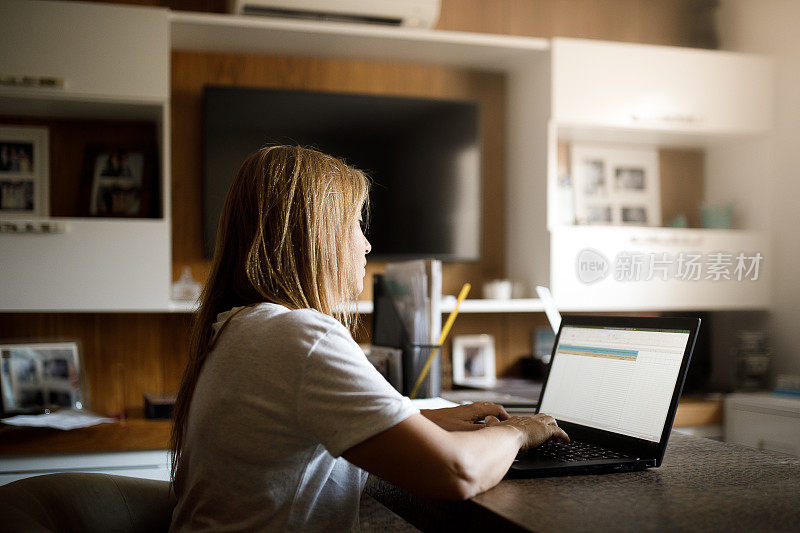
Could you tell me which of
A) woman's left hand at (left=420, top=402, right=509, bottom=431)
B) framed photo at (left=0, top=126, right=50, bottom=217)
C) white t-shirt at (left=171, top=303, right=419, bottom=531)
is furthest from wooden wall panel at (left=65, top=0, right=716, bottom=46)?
white t-shirt at (left=171, top=303, right=419, bottom=531)

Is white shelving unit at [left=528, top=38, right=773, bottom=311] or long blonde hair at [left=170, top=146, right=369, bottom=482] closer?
long blonde hair at [left=170, top=146, right=369, bottom=482]

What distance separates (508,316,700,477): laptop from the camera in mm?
1120

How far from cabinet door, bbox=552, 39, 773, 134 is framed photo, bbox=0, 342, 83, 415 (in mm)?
1996

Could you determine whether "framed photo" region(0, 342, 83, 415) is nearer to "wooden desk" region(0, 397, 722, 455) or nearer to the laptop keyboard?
"wooden desk" region(0, 397, 722, 455)

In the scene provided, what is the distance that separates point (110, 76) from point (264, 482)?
1.95 metres

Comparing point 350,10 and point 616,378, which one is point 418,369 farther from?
point 350,10

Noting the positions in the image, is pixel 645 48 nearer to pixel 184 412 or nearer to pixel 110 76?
pixel 110 76

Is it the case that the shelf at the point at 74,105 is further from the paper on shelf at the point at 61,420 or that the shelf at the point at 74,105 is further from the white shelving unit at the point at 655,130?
the white shelving unit at the point at 655,130

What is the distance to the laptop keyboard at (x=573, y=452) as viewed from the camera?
1124mm

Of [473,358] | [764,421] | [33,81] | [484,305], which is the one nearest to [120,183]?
[33,81]

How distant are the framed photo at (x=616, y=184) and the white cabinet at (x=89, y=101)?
5.56 feet

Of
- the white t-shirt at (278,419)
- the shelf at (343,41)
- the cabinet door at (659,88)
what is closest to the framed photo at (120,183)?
the shelf at (343,41)

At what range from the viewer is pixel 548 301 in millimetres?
1701

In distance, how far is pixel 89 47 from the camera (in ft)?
8.25
